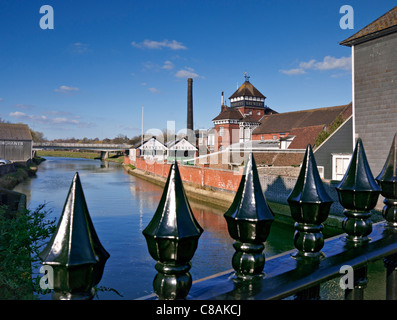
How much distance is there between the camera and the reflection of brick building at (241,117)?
54.1m

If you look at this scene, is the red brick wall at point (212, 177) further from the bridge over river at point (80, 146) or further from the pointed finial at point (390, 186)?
the bridge over river at point (80, 146)

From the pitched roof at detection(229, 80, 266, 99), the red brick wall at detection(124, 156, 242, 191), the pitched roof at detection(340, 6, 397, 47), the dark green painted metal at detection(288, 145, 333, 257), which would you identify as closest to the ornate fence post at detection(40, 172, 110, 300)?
the dark green painted metal at detection(288, 145, 333, 257)

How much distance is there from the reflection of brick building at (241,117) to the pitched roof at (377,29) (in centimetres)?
3318

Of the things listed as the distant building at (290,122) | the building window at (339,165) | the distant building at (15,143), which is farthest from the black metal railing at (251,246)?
the distant building at (15,143)

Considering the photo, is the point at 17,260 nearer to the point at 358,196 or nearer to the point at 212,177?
the point at 358,196

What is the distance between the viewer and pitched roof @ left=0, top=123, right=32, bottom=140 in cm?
5650

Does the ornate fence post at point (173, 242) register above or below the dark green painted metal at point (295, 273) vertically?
above

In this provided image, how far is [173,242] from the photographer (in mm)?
1101

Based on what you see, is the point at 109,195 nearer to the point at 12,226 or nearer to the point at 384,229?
the point at 12,226

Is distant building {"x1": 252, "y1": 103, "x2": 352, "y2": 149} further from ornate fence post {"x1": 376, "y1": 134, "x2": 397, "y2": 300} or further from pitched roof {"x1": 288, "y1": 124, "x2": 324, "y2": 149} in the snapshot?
ornate fence post {"x1": 376, "y1": 134, "x2": 397, "y2": 300}

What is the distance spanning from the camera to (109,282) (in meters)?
11.3

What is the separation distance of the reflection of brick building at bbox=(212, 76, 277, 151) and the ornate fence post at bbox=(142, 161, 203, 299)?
49.4 meters

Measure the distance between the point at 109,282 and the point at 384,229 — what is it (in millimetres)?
10885
